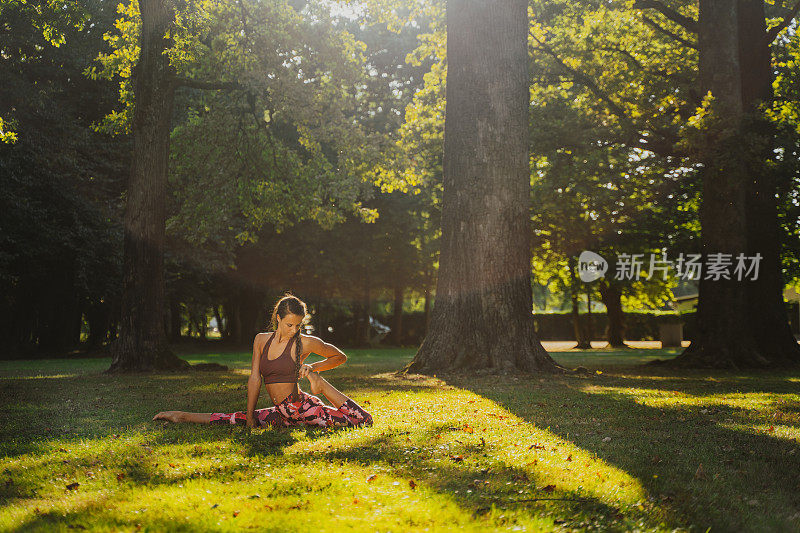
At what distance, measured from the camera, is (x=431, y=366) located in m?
14.8

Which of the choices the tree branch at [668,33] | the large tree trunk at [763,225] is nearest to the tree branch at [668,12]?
the tree branch at [668,33]

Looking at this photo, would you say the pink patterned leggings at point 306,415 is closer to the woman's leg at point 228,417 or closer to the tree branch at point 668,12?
the woman's leg at point 228,417

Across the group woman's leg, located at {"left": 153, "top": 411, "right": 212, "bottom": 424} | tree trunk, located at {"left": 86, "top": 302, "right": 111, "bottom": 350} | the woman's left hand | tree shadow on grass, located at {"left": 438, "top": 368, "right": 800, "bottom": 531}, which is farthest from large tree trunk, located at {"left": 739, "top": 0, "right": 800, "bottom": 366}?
tree trunk, located at {"left": 86, "top": 302, "right": 111, "bottom": 350}

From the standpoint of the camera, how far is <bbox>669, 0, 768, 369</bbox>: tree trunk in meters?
19.2

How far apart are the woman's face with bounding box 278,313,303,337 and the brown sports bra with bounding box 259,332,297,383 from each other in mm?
140

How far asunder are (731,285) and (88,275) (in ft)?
81.2

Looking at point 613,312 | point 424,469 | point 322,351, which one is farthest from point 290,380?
point 613,312

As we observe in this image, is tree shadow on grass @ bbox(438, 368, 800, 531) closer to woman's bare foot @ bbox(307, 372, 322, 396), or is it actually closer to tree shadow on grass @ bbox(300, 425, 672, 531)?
tree shadow on grass @ bbox(300, 425, 672, 531)

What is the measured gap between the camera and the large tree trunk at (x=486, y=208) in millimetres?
14609

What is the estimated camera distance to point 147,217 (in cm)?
1836

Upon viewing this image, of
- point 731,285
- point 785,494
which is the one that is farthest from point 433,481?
point 731,285

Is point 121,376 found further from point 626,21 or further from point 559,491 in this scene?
point 626,21

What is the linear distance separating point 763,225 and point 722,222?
8.86 ft

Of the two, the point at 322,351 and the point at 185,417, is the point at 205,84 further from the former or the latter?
the point at 322,351
